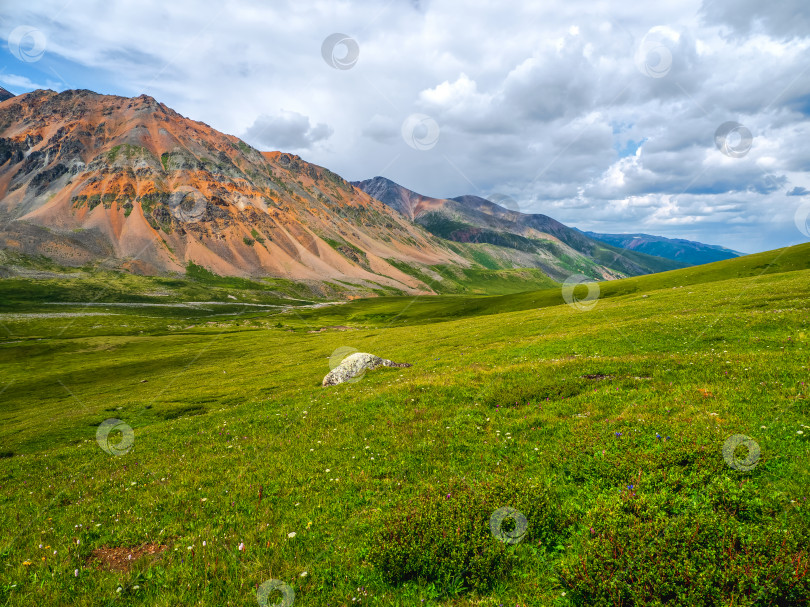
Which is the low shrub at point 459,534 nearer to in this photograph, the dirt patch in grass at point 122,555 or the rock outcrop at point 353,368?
the dirt patch in grass at point 122,555

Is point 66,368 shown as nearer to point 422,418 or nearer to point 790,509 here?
point 422,418

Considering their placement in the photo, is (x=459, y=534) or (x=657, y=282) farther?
(x=657, y=282)

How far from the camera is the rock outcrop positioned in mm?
29661

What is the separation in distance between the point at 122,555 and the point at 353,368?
21.7 m

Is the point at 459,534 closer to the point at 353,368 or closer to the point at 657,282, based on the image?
the point at 353,368

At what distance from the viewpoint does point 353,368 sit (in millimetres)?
30578

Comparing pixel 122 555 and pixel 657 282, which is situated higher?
pixel 657 282

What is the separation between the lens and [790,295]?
35.4 m

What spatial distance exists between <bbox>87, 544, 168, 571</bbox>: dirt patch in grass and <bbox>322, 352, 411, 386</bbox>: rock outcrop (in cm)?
1906

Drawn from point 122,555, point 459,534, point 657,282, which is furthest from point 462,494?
point 657,282

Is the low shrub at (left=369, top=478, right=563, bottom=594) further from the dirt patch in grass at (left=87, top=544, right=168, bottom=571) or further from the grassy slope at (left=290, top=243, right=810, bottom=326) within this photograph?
the grassy slope at (left=290, top=243, right=810, bottom=326)

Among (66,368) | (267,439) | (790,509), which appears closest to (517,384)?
(790,509)

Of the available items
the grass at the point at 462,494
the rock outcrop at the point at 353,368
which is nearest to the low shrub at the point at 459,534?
the grass at the point at 462,494

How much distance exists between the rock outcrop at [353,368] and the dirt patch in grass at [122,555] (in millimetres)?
19065
